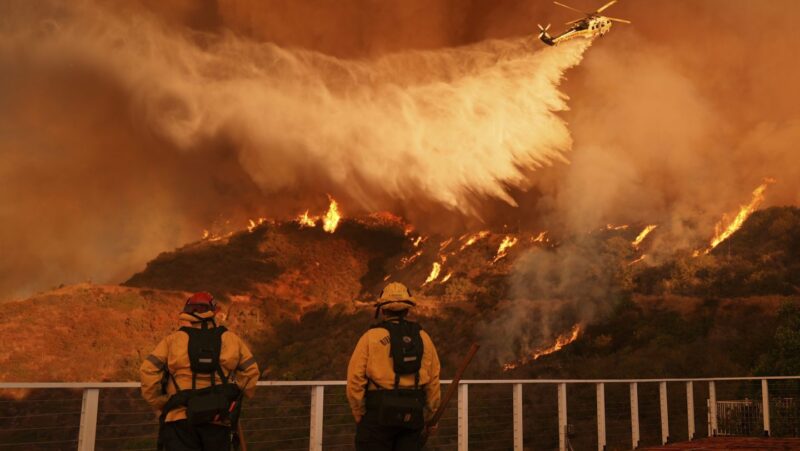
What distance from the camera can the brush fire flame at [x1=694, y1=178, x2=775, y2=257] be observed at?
61.0 m

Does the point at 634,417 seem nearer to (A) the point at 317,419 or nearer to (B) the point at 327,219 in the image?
(A) the point at 317,419

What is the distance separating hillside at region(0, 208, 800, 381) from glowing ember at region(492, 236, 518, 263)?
150 mm

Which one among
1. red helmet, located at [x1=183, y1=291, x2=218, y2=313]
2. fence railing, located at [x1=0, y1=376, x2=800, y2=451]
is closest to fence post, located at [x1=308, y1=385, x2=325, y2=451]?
fence railing, located at [x1=0, y1=376, x2=800, y2=451]

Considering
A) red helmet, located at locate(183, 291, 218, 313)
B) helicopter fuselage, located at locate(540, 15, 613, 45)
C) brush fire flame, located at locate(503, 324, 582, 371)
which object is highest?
helicopter fuselage, located at locate(540, 15, 613, 45)

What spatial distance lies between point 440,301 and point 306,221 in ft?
100

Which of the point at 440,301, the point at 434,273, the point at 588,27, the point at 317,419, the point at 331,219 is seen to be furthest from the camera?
the point at 331,219

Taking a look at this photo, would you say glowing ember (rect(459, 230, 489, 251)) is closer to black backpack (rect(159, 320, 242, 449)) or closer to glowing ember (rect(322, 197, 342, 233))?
glowing ember (rect(322, 197, 342, 233))

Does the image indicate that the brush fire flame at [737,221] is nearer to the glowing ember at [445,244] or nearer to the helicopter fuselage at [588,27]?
the helicopter fuselage at [588,27]

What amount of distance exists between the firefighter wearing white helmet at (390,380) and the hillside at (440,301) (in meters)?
41.8

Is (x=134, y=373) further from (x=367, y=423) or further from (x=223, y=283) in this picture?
(x=367, y=423)

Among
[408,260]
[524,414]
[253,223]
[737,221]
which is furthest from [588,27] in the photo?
[253,223]

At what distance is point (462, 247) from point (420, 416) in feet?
258

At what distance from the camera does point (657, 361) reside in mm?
46938

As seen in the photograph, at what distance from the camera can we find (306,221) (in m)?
98.8
